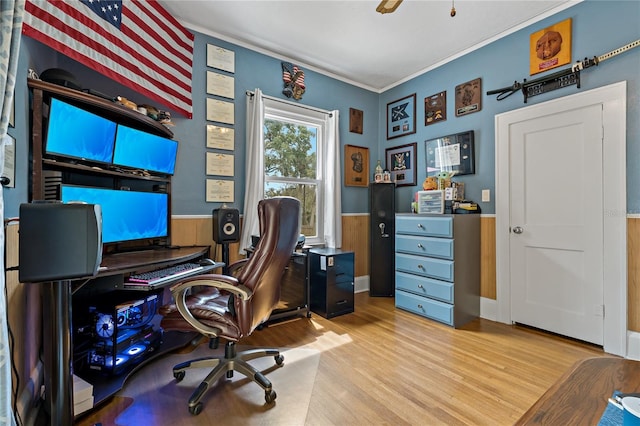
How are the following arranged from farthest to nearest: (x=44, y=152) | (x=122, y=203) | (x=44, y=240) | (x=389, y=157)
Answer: (x=389, y=157) → (x=122, y=203) → (x=44, y=152) → (x=44, y=240)

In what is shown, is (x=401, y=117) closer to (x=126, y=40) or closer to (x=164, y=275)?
(x=126, y=40)

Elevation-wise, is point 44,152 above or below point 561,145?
below

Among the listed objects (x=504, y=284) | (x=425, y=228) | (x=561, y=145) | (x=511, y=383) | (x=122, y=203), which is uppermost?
(x=561, y=145)

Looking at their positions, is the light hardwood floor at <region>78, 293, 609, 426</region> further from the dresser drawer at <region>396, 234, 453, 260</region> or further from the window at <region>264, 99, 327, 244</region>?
the window at <region>264, 99, 327, 244</region>

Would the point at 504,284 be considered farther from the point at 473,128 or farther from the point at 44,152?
the point at 44,152

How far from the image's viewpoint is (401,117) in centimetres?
396

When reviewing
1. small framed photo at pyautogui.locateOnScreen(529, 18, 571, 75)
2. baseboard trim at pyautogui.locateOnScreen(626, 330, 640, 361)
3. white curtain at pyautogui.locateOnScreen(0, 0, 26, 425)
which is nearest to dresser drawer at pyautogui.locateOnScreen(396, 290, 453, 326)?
baseboard trim at pyautogui.locateOnScreen(626, 330, 640, 361)

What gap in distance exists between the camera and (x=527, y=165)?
2773 mm

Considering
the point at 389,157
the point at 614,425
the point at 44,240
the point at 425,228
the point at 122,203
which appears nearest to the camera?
the point at 614,425

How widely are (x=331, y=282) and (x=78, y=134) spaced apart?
2.35 m

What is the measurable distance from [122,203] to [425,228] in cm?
264

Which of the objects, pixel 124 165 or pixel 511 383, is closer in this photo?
pixel 511 383

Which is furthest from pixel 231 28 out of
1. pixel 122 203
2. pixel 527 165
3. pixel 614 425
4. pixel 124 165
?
pixel 614 425

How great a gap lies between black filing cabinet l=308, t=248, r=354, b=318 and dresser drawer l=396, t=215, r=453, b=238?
2.13 ft
